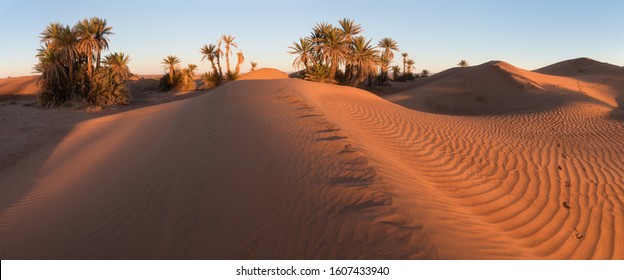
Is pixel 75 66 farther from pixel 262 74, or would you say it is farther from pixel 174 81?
pixel 262 74

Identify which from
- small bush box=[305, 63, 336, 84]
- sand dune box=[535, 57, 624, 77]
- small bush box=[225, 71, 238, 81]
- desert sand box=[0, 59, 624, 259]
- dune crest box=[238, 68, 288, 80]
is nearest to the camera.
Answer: desert sand box=[0, 59, 624, 259]

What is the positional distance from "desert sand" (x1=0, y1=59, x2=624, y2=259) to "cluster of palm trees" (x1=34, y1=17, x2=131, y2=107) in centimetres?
1090

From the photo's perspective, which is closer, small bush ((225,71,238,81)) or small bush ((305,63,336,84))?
small bush ((305,63,336,84))

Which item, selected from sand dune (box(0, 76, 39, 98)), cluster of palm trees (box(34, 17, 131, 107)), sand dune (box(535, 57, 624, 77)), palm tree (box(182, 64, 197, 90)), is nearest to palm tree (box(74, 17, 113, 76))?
cluster of palm trees (box(34, 17, 131, 107))

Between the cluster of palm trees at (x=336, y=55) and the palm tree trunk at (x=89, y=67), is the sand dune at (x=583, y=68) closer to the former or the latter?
the cluster of palm trees at (x=336, y=55)

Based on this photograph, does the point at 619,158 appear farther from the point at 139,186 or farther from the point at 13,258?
the point at 13,258

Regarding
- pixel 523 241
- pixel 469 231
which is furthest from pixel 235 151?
pixel 523 241

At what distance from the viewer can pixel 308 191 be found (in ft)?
14.2

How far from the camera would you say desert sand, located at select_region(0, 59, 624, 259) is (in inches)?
140

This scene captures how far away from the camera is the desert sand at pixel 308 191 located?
355 cm

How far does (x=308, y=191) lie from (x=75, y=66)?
22.4 metres

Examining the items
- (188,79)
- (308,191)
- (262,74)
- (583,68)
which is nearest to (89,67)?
(188,79)

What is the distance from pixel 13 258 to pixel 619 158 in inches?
458

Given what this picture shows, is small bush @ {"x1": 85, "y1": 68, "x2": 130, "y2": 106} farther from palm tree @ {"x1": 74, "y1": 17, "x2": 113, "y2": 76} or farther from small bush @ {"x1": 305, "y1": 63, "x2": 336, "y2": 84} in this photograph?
→ small bush @ {"x1": 305, "y1": 63, "x2": 336, "y2": 84}
